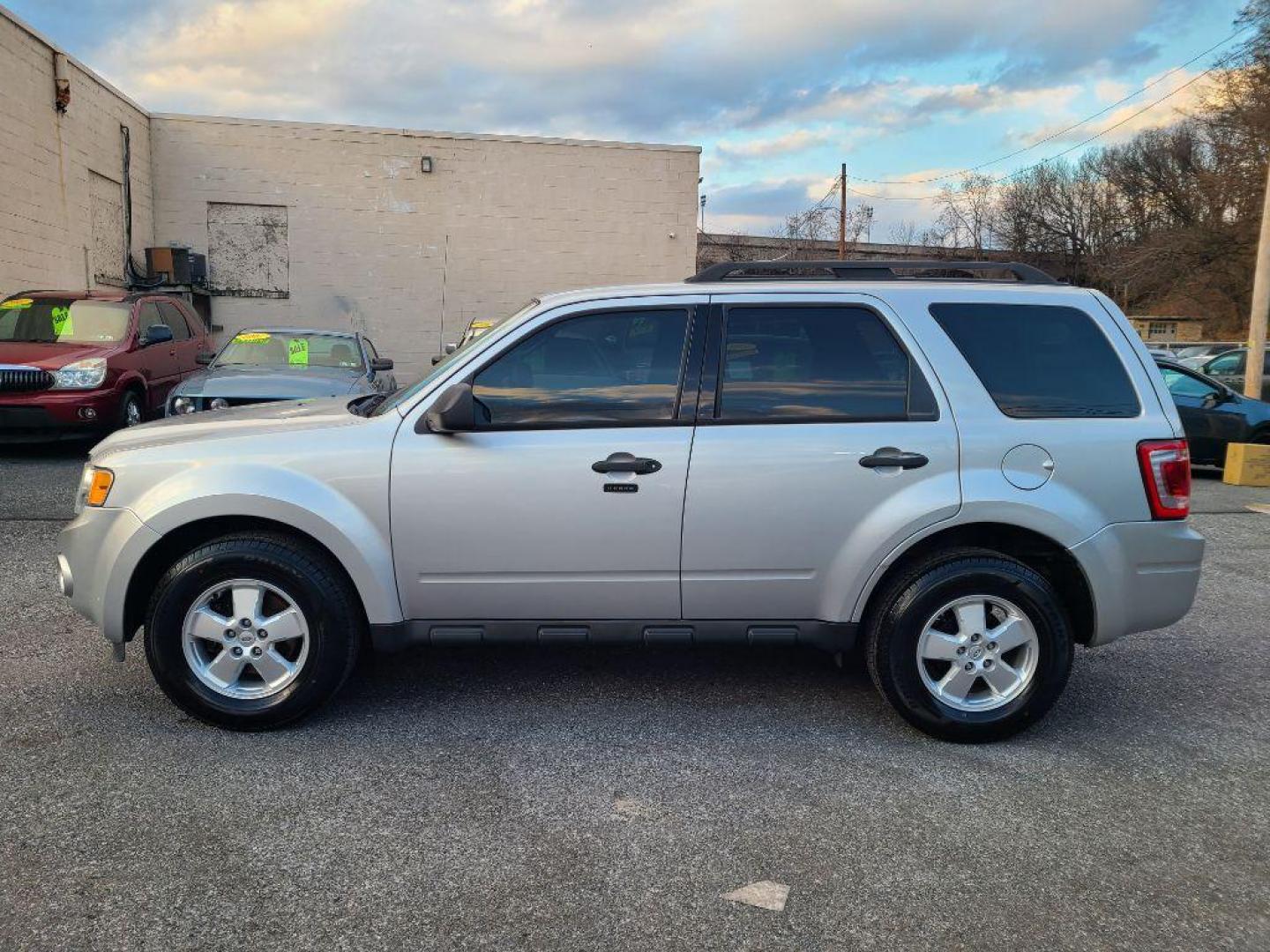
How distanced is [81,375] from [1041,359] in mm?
9671

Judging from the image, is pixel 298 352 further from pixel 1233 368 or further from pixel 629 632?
pixel 1233 368

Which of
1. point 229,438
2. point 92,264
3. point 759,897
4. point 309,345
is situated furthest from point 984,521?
point 92,264

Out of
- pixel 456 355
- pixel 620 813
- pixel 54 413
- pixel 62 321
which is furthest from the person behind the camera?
pixel 62 321

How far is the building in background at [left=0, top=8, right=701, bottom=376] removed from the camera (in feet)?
66.0

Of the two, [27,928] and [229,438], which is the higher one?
[229,438]

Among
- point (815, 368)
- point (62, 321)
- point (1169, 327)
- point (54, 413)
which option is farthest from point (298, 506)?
point (1169, 327)

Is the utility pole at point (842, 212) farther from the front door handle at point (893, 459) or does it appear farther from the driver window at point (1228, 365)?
the front door handle at point (893, 459)

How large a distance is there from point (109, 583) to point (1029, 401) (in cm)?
381

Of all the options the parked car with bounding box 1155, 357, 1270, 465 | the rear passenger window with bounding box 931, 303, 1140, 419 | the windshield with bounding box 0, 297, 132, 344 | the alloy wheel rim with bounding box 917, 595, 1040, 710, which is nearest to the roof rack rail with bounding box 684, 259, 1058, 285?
the rear passenger window with bounding box 931, 303, 1140, 419

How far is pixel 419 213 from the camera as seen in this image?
2114 cm

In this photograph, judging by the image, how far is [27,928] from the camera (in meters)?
2.62

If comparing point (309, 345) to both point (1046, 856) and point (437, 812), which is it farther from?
point (1046, 856)

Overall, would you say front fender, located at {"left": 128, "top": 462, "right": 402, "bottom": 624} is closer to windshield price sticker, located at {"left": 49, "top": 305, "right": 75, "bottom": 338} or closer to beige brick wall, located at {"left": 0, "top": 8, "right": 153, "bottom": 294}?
windshield price sticker, located at {"left": 49, "top": 305, "right": 75, "bottom": 338}

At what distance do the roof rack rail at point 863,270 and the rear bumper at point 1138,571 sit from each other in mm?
1166
